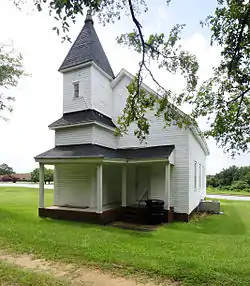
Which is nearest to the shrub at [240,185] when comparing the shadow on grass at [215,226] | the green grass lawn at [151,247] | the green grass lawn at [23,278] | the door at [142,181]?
the shadow on grass at [215,226]

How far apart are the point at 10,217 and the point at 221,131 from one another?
10.1 metres

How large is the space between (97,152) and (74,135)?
254 cm

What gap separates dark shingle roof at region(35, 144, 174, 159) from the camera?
1126 centimetres

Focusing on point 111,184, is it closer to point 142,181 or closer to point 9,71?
point 142,181

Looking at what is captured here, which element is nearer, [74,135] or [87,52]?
[74,135]

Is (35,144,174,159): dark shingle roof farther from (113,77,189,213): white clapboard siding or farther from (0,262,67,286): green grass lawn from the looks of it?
(0,262,67,286): green grass lawn

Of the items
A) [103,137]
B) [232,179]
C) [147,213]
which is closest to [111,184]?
[103,137]

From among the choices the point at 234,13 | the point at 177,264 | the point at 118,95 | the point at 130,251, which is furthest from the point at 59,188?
the point at 234,13

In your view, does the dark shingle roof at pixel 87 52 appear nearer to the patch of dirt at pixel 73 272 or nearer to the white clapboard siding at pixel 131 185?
the white clapboard siding at pixel 131 185

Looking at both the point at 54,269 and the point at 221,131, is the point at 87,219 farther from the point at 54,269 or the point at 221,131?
the point at 221,131

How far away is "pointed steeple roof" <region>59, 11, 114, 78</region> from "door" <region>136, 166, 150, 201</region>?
5891 millimetres

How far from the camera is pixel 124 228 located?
1023 cm

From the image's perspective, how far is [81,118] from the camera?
13.0 meters

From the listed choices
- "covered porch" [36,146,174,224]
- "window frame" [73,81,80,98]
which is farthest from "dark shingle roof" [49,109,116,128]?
"covered porch" [36,146,174,224]
